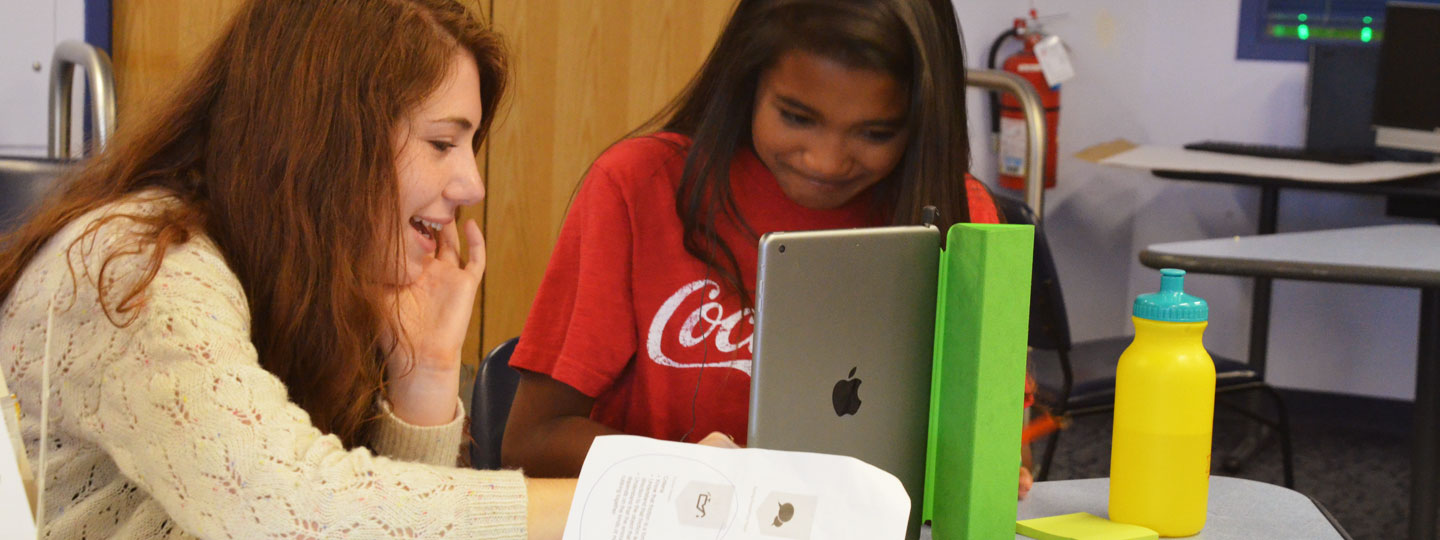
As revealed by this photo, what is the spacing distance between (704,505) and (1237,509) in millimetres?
617

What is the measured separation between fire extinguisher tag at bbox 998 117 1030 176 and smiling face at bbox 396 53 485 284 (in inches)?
118

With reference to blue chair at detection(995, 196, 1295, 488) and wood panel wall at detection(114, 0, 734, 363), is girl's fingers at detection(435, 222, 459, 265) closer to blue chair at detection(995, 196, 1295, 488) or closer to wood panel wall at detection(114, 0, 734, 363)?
wood panel wall at detection(114, 0, 734, 363)

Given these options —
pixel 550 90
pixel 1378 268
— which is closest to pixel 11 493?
pixel 550 90

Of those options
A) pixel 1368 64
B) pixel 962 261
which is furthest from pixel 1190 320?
pixel 1368 64

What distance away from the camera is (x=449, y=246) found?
4.02ft

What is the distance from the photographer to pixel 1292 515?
1.11 metres

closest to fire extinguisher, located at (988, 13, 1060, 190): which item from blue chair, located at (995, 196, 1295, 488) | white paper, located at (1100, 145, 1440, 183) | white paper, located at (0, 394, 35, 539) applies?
white paper, located at (1100, 145, 1440, 183)

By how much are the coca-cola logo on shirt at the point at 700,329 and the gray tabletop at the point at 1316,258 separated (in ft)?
3.63

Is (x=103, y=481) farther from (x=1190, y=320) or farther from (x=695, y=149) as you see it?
(x=1190, y=320)

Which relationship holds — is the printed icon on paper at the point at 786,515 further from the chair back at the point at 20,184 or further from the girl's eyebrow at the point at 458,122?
the chair back at the point at 20,184

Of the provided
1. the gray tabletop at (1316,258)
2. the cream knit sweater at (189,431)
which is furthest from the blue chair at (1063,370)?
the cream knit sweater at (189,431)

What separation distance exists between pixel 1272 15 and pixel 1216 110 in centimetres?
32

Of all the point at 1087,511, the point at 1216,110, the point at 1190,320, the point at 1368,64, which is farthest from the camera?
the point at 1216,110

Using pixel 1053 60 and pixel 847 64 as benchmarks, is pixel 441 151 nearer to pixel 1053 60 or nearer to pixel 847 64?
pixel 847 64
